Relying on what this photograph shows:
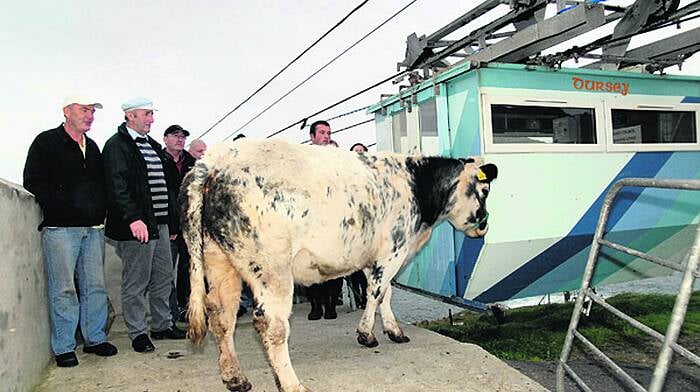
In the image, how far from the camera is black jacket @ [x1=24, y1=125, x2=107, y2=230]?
4027 mm

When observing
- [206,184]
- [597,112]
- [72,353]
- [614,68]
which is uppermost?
[614,68]

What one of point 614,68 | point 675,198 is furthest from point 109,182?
point 675,198

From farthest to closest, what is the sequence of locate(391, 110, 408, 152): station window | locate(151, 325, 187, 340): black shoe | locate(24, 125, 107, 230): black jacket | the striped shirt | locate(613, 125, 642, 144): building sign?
locate(391, 110, 408, 152): station window
locate(613, 125, 642, 144): building sign
locate(151, 325, 187, 340): black shoe
the striped shirt
locate(24, 125, 107, 230): black jacket

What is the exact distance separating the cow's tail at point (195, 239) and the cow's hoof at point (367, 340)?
69.1 inches

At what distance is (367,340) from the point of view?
481cm

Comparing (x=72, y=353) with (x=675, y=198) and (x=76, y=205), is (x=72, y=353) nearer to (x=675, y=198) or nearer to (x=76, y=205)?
(x=76, y=205)

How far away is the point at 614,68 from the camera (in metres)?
6.76

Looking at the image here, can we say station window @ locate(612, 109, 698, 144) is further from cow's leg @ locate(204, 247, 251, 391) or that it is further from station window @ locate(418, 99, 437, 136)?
cow's leg @ locate(204, 247, 251, 391)

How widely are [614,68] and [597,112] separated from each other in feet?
3.75

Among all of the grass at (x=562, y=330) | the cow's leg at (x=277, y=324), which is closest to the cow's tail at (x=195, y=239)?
the cow's leg at (x=277, y=324)

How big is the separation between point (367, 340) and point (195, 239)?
206 cm

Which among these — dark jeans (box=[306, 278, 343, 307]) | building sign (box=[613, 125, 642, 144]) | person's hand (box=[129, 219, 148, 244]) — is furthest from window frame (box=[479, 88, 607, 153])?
person's hand (box=[129, 219, 148, 244])

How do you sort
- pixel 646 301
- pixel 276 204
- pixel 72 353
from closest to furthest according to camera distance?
pixel 276 204, pixel 72 353, pixel 646 301

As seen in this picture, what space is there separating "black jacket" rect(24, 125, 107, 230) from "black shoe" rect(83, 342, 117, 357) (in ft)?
3.74
